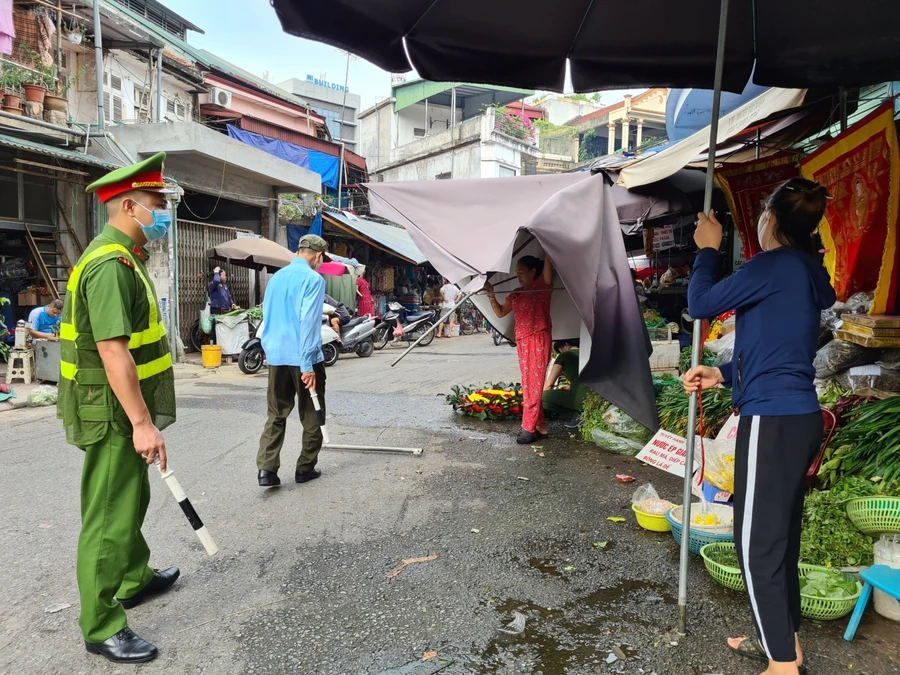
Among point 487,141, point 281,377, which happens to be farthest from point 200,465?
point 487,141

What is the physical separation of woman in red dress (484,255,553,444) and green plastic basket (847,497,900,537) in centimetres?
329

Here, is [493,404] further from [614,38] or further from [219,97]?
[219,97]

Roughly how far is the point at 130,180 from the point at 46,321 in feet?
27.3

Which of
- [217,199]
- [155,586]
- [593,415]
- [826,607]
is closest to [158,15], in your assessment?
[217,199]

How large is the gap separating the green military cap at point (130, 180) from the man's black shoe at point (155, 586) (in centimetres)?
193

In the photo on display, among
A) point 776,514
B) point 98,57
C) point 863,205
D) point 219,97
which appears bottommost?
point 776,514

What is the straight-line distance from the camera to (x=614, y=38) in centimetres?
317

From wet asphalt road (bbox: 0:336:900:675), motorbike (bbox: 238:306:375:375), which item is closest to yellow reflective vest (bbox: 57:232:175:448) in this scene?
wet asphalt road (bbox: 0:336:900:675)

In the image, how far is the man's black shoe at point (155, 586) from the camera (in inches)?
117

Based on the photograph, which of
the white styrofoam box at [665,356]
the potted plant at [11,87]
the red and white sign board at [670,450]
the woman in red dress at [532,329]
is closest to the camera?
the red and white sign board at [670,450]

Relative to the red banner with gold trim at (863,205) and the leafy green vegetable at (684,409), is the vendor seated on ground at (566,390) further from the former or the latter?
the red banner with gold trim at (863,205)

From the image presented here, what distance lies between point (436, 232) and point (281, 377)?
5.52ft

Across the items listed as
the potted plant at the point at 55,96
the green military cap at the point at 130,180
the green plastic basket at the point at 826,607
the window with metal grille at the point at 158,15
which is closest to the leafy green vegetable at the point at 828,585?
the green plastic basket at the point at 826,607

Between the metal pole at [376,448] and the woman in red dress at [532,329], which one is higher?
the woman in red dress at [532,329]
